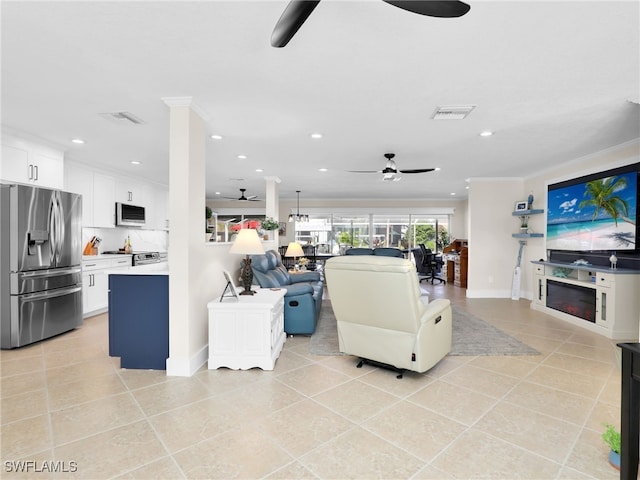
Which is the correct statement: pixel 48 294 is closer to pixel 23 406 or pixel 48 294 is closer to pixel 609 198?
pixel 23 406

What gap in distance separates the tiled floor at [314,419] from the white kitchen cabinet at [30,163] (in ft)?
6.56

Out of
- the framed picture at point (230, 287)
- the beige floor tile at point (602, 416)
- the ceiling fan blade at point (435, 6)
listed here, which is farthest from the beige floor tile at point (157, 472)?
the beige floor tile at point (602, 416)

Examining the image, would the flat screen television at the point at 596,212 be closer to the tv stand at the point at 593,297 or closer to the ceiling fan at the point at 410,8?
the tv stand at the point at 593,297

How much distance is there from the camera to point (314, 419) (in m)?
2.15

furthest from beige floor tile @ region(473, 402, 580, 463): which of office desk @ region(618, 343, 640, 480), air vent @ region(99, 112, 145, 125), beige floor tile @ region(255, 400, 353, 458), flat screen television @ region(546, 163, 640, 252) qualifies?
air vent @ region(99, 112, 145, 125)

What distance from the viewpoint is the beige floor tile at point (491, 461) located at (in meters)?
1.65

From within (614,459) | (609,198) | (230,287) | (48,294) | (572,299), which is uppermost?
(609,198)

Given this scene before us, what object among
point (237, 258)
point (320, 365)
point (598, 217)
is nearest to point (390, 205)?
point (598, 217)

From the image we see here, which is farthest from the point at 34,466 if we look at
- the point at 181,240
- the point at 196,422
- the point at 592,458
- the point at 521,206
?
the point at 521,206

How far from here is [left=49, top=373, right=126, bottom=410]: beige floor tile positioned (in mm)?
2389

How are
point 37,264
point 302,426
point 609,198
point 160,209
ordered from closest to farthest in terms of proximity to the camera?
1. point 302,426
2. point 37,264
3. point 609,198
4. point 160,209

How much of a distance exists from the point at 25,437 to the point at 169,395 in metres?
0.81

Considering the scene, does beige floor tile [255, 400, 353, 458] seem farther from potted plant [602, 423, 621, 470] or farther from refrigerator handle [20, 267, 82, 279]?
refrigerator handle [20, 267, 82, 279]

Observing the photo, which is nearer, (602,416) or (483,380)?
(602,416)
